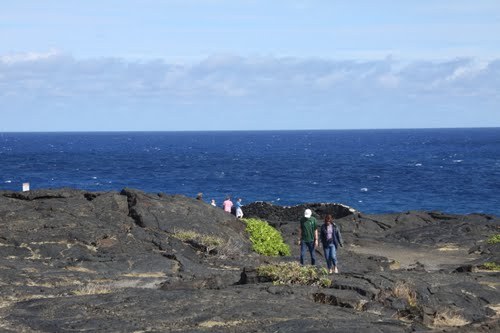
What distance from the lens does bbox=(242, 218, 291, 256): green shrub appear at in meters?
33.4

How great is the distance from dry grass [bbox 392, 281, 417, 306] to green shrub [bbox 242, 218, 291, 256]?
486 inches

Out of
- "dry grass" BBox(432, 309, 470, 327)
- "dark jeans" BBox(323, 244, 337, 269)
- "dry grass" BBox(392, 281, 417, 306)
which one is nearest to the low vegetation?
"dark jeans" BBox(323, 244, 337, 269)

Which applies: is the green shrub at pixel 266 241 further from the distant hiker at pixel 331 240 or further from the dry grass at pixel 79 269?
the dry grass at pixel 79 269

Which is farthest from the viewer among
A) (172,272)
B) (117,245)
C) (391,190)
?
(391,190)

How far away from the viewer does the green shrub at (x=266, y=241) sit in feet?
109

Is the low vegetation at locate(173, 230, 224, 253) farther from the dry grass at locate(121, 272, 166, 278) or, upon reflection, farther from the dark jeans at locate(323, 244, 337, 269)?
the dark jeans at locate(323, 244, 337, 269)

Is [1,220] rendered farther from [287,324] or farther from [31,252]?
[287,324]

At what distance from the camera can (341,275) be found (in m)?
22.0

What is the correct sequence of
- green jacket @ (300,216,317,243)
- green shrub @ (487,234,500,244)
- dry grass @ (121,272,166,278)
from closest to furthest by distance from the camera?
1. dry grass @ (121,272,166,278)
2. green jacket @ (300,216,317,243)
3. green shrub @ (487,234,500,244)

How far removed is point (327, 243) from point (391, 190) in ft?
240

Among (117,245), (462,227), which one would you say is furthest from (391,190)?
(117,245)

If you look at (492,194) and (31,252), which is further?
(492,194)

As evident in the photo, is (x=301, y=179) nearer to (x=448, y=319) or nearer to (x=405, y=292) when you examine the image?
(x=405, y=292)

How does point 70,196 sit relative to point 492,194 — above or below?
above
